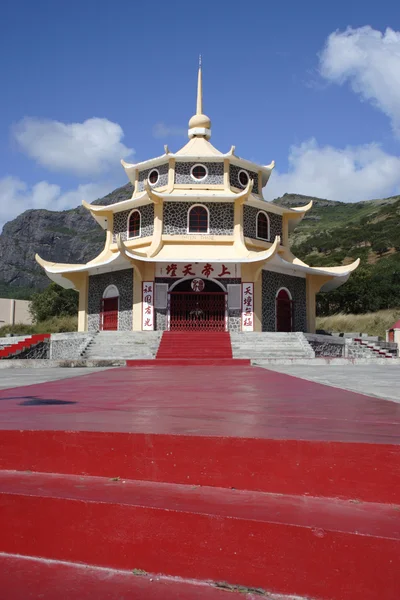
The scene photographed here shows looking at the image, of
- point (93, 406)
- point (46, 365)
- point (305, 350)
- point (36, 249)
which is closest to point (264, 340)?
point (305, 350)

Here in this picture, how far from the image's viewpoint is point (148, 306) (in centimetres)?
2170

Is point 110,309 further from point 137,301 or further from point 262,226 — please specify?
point 262,226

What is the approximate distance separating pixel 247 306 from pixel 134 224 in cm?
665

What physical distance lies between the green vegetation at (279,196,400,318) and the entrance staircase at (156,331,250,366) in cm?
2301

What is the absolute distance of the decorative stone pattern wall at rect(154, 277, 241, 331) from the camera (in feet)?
71.2

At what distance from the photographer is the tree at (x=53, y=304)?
46.4 m

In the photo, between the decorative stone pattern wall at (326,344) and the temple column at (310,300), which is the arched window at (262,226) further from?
the decorative stone pattern wall at (326,344)

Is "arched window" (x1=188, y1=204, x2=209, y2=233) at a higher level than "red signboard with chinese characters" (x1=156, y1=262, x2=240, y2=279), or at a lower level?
higher

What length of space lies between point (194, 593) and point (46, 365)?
543 inches

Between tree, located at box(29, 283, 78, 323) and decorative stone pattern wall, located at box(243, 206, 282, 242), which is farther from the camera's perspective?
tree, located at box(29, 283, 78, 323)

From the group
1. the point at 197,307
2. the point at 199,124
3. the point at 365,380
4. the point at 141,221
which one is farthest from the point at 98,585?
the point at 199,124

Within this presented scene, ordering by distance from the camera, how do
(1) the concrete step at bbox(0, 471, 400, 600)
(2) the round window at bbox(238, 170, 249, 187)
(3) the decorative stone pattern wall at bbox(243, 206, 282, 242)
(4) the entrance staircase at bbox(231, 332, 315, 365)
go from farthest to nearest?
(2) the round window at bbox(238, 170, 249, 187)
(3) the decorative stone pattern wall at bbox(243, 206, 282, 242)
(4) the entrance staircase at bbox(231, 332, 315, 365)
(1) the concrete step at bbox(0, 471, 400, 600)

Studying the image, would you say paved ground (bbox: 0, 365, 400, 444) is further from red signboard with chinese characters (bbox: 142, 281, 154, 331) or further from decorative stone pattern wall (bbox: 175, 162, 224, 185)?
decorative stone pattern wall (bbox: 175, 162, 224, 185)

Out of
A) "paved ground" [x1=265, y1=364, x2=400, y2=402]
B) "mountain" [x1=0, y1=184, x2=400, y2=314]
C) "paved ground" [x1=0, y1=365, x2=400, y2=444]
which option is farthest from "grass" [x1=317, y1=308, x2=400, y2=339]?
"paved ground" [x1=0, y1=365, x2=400, y2=444]
